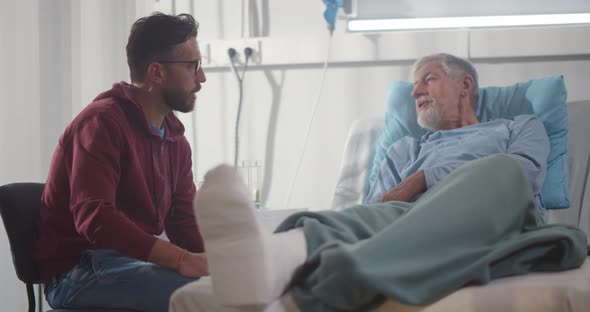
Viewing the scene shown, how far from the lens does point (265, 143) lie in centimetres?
272

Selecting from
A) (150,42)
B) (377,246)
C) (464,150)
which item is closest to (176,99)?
(150,42)

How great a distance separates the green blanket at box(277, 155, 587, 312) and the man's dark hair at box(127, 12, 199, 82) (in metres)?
0.72

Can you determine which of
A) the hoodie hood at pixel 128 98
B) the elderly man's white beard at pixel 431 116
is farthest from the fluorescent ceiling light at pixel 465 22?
the hoodie hood at pixel 128 98

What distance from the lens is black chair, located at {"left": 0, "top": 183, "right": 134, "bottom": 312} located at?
1.40m

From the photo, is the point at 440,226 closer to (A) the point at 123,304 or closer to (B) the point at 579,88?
(A) the point at 123,304

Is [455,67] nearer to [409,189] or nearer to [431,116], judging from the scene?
[431,116]

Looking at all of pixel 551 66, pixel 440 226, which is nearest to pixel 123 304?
pixel 440 226

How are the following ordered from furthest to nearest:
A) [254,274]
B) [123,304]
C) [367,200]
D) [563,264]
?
[367,200]
[123,304]
[563,264]
[254,274]

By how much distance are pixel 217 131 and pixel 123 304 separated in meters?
1.49

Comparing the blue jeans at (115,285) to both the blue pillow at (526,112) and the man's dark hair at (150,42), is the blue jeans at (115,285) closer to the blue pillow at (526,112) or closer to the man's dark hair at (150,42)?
the man's dark hair at (150,42)

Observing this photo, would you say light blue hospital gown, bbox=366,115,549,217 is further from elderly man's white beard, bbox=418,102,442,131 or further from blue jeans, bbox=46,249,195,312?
blue jeans, bbox=46,249,195,312

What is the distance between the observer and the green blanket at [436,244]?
Result: 94 centimetres

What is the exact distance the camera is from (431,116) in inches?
83.6

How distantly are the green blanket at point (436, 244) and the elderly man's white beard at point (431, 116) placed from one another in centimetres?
81
